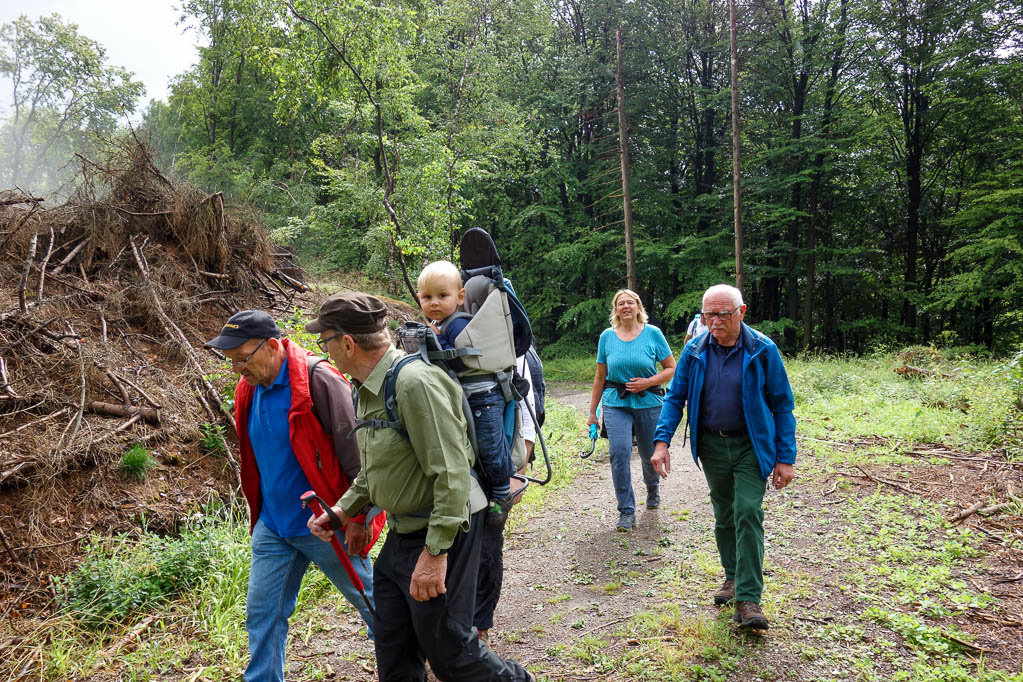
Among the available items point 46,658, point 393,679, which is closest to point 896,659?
point 393,679

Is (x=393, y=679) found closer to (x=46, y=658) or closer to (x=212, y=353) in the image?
(x=46, y=658)

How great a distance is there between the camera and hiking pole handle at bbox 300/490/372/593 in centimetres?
243

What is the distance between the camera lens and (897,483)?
6.01 meters

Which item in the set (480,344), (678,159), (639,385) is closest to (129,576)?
(480,344)

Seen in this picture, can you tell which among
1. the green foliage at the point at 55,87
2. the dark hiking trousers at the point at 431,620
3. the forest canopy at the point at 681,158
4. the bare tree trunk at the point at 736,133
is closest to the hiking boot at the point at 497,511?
the dark hiking trousers at the point at 431,620

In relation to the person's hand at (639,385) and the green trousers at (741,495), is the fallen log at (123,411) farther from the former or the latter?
the green trousers at (741,495)

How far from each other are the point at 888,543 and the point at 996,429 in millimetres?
3583

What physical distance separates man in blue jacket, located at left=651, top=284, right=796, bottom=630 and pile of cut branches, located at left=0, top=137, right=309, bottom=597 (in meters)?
5.07

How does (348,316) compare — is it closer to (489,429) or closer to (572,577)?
(489,429)

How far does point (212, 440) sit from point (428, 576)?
519 centimetres

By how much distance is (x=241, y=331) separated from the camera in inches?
104

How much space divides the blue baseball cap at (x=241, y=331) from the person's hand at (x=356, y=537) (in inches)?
36.1

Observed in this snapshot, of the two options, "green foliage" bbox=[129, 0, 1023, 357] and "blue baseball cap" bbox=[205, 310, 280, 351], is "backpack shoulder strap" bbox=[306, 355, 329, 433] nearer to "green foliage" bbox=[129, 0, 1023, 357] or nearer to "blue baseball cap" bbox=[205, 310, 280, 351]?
"blue baseball cap" bbox=[205, 310, 280, 351]

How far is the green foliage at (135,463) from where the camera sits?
5.59 metres
